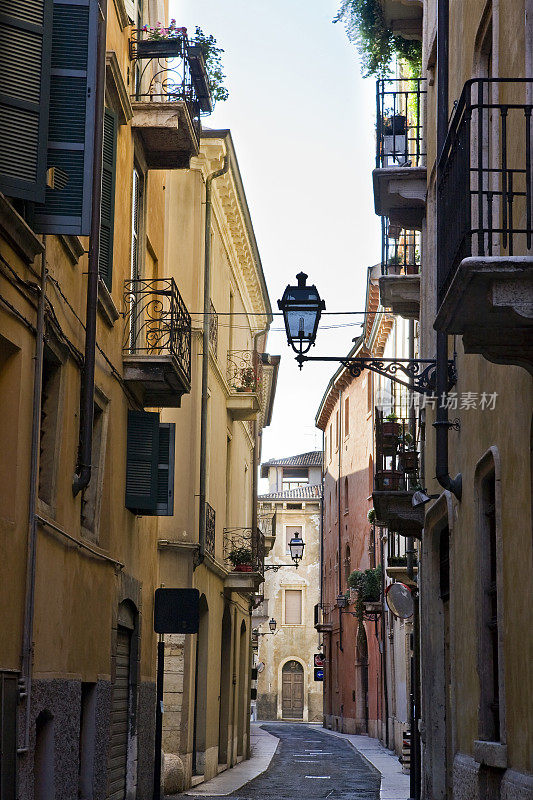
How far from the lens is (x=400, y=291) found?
1733 centimetres

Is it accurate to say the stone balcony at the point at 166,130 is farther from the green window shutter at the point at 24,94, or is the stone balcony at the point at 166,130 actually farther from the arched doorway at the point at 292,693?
the arched doorway at the point at 292,693

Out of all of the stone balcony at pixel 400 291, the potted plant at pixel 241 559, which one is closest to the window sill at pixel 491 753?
the stone balcony at pixel 400 291

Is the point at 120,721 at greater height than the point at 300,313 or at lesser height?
lesser

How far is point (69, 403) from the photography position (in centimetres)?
1131

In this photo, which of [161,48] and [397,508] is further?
[397,508]

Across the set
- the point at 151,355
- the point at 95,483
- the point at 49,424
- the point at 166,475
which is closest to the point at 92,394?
the point at 49,424

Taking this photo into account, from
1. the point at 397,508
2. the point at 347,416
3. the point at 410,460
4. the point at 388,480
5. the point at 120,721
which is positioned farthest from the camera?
the point at 347,416

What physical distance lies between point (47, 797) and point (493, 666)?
3986mm

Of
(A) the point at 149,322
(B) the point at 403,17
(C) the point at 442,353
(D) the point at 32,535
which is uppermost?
(B) the point at 403,17

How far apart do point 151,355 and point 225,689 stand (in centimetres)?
1372

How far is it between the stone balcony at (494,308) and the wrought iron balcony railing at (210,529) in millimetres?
14992

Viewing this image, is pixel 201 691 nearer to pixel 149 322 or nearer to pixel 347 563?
pixel 149 322

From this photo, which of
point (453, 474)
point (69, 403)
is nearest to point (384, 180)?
point (453, 474)

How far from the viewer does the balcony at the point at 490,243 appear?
6.30 meters
